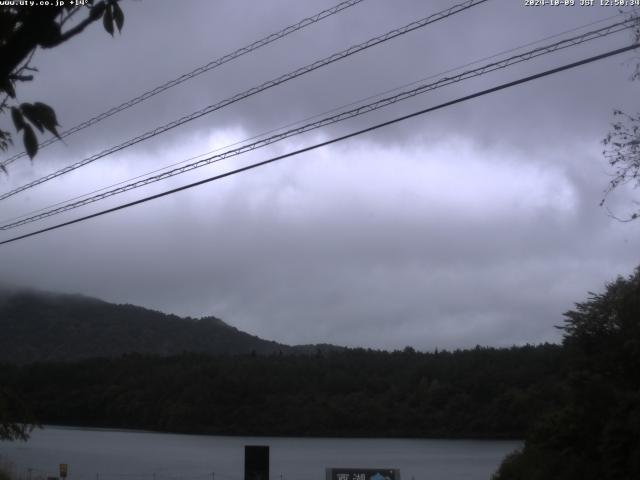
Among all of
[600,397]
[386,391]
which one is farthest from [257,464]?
[386,391]

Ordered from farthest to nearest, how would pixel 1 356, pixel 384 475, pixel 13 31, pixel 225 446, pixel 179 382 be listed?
1. pixel 179 382
2. pixel 225 446
3. pixel 1 356
4. pixel 384 475
5. pixel 13 31

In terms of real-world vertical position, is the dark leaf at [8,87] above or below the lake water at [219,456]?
above

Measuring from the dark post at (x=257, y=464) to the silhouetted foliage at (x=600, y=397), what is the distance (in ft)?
23.6

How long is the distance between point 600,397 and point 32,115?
18360mm

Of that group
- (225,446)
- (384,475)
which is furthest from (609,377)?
(225,446)

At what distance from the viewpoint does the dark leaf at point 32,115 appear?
4266mm

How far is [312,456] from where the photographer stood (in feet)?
170

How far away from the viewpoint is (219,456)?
52500 millimetres

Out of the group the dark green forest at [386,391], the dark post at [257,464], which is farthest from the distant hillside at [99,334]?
the dark post at [257,464]

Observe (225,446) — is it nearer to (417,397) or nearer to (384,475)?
(417,397)

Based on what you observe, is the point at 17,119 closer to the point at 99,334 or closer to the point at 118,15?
the point at 118,15

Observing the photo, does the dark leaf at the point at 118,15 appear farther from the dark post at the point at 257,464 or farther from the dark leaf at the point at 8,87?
the dark post at the point at 257,464

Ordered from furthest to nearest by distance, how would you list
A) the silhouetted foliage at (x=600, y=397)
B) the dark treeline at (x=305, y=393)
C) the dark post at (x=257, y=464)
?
the dark treeline at (x=305, y=393) < the dark post at (x=257, y=464) < the silhouetted foliage at (x=600, y=397)

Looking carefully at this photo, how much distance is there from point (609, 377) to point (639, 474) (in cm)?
329
